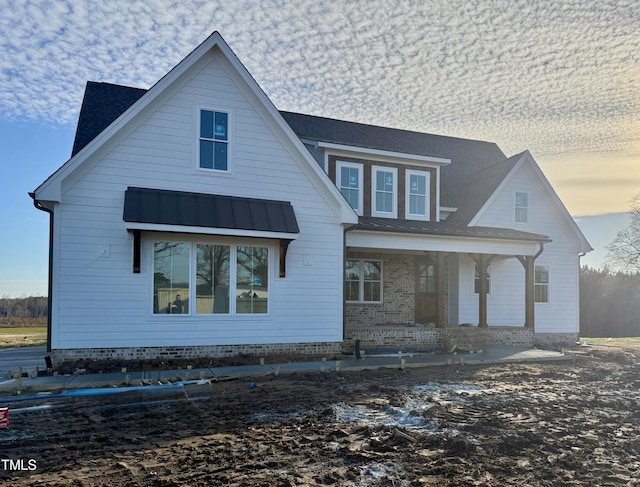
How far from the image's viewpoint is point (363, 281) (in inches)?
692

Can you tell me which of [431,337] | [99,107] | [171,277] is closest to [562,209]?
[431,337]

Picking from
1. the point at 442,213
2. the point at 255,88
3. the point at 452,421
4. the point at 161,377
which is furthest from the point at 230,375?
the point at 442,213

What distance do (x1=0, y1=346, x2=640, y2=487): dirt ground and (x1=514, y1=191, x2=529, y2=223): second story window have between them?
9.98m

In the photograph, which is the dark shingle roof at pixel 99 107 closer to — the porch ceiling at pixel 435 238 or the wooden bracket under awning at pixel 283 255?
the wooden bracket under awning at pixel 283 255

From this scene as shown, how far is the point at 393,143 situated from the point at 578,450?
1546 centimetres

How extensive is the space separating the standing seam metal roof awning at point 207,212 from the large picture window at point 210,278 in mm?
813

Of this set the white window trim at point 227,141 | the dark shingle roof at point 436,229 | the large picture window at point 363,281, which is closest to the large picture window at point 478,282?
the dark shingle roof at point 436,229

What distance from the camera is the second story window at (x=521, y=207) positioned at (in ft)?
62.6

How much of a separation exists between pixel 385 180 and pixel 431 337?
5639 millimetres

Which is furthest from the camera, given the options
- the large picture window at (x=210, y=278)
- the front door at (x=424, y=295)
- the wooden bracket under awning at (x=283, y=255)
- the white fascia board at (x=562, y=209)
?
the white fascia board at (x=562, y=209)

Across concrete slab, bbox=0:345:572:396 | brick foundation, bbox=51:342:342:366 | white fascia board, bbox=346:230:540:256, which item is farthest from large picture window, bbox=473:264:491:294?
brick foundation, bbox=51:342:342:366

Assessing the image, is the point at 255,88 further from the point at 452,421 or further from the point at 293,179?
the point at 452,421

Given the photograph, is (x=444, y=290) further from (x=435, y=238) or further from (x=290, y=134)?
(x=290, y=134)

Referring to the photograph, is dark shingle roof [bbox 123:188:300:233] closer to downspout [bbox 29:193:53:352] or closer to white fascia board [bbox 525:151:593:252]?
downspout [bbox 29:193:53:352]
